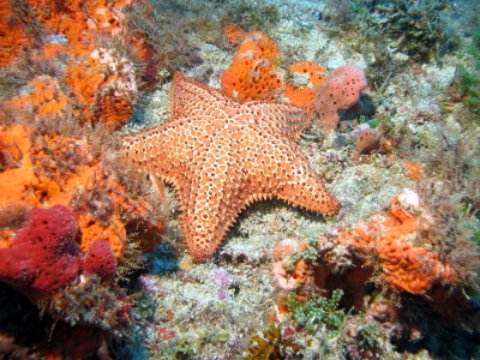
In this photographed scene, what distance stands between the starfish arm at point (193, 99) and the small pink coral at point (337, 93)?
157cm

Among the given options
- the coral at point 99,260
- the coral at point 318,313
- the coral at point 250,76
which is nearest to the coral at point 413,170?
the coral at point 318,313

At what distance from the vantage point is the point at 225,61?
22.0 ft

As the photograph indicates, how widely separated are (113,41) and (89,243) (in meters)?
Result: 3.33

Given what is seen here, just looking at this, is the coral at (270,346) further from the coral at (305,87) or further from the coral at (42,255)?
the coral at (305,87)

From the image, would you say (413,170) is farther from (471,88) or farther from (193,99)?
(193,99)

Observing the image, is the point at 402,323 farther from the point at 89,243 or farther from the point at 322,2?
the point at 322,2

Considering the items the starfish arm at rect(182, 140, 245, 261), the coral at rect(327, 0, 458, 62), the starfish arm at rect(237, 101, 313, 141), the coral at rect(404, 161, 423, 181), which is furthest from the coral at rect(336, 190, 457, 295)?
the coral at rect(327, 0, 458, 62)

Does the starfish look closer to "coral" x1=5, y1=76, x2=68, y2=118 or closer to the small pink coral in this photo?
"coral" x1=5, y1=76, x2=68, y2=118

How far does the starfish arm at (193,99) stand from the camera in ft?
16.4

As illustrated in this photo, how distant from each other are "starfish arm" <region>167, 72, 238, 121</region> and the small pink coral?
157 cm

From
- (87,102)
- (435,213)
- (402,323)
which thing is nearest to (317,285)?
(402,323)

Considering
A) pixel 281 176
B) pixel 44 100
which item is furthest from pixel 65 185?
pixel 281 176

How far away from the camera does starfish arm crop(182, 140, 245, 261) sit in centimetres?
413

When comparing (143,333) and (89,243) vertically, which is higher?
(89,243)
